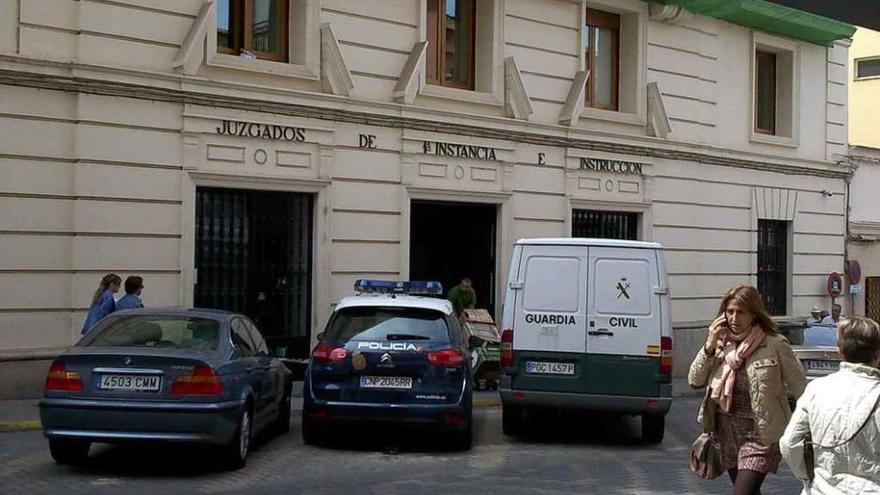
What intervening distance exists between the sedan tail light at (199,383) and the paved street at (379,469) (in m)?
0.78

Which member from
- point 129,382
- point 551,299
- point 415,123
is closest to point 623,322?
point 551,299

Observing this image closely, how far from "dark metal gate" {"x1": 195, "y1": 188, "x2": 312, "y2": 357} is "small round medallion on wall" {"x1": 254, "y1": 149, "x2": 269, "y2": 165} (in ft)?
1.76

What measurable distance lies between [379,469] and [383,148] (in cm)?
781

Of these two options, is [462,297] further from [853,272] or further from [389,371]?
[853,272]

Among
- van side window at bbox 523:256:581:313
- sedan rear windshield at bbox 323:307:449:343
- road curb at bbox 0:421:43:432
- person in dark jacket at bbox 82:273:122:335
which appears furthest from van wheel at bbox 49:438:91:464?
van side window at bbox 523:256:581:313

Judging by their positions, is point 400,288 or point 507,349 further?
point 400,288

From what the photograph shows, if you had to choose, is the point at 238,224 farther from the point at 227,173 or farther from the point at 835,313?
the point at 835,313

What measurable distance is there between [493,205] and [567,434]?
21.5ft

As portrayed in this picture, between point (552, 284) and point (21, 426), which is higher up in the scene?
point (552, 284)

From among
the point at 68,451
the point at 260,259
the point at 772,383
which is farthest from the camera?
the point at 260,259

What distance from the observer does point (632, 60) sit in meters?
21.0

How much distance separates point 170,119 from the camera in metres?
14.6

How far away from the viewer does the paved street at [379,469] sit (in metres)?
9.05

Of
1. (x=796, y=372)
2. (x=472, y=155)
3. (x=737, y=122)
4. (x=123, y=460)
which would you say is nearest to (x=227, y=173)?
(x=472, y=155)
